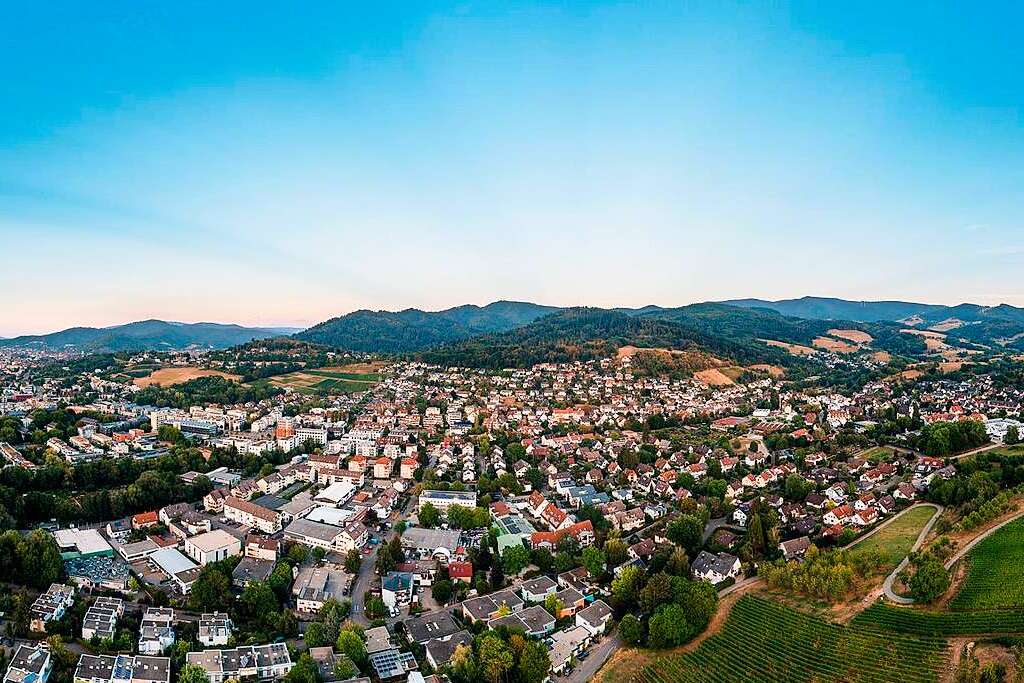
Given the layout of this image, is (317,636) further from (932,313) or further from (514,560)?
(932,313)

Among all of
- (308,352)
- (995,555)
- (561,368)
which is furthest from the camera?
(308,352)

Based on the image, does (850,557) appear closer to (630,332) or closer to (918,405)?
(918,405)

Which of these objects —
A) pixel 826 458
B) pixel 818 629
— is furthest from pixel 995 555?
pixel 826 458

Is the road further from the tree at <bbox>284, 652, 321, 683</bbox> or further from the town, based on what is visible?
Result: the tree at <bbox>284, 652, 321, 683</bbox>

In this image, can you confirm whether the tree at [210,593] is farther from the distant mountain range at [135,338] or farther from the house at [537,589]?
the distant mountain range at [135,338]

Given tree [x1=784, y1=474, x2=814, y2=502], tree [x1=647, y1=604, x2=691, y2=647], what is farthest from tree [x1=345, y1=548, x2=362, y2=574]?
tree [x1=784, y1=474, x2=814, y2=502]

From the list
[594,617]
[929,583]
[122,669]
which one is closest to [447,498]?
[594,617]
